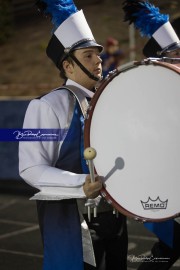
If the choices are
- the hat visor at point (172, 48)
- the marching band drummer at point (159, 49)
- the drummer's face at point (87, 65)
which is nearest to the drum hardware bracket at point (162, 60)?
the drummer's face at point (87, 65)

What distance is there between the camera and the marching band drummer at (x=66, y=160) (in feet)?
11.1

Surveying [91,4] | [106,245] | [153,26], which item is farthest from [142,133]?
[91,4]

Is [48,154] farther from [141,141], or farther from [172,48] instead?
[172,48]

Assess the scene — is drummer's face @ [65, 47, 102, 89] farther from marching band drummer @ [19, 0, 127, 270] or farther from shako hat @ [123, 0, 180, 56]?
shako hat @ [123, 0, 180, 56]

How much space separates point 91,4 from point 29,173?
21561 millimetres

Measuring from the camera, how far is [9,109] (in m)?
9.30

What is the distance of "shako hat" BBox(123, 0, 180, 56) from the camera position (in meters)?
4.47

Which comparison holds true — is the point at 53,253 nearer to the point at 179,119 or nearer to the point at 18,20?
the point at 179,119

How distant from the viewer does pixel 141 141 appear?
321 cm

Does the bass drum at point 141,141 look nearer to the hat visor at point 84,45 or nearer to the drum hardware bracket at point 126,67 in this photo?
the drum hardware bracket at point 126,67

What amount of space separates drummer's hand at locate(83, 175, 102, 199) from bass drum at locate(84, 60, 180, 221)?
5cm

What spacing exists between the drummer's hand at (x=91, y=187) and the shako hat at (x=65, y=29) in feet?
2.42

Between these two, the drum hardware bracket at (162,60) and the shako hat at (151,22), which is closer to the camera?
the drum hardware bracket at (162,60)

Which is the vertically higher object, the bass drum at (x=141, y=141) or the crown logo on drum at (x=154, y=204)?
the bass drum at (x=141, y=141)
